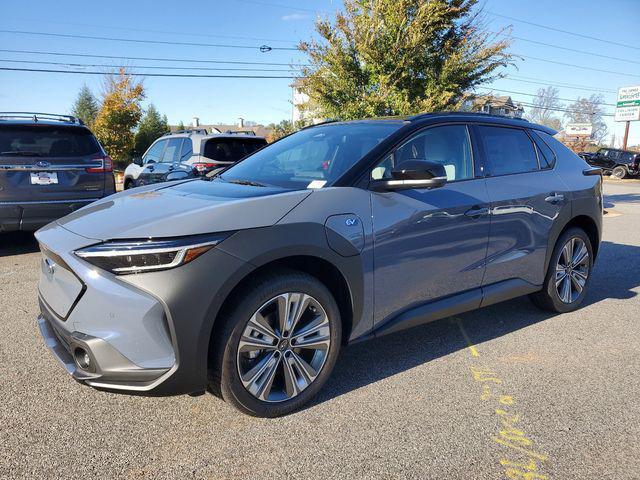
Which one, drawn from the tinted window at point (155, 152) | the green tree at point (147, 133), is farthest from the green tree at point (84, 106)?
the tinted window at point (155, 152)

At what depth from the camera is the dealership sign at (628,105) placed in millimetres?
39156

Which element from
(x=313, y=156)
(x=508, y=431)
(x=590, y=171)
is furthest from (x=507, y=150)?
(x=508, y=431)

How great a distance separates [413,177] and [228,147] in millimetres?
6445

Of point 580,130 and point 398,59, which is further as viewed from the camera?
point 580,130

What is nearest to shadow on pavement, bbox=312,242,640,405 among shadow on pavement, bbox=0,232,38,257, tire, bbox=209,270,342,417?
tire, bbox=209,270,342,417

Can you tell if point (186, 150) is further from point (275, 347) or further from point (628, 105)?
point (628, 105)

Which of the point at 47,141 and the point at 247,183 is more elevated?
the point at 47,141

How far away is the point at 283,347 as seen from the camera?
269cm

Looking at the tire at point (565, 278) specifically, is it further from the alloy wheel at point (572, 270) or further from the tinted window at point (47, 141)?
the tinted window at point (47, 141)

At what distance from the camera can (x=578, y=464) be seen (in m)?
2.38

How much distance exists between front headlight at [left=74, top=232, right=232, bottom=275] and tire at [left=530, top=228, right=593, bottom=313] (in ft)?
10.6

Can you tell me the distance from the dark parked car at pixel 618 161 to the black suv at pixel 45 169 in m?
30.4

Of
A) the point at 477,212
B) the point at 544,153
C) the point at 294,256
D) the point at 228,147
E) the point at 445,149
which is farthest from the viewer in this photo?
the point at 228,147

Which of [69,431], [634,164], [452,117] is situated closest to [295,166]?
[452,117]
